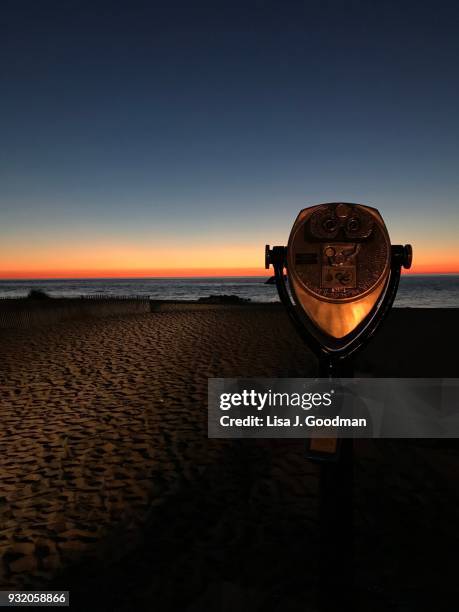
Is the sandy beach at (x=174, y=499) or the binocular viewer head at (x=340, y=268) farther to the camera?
the sandy beach at (x=174, y=499)

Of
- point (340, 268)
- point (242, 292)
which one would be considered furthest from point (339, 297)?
point (242, 292)

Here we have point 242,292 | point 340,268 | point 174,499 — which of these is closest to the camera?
point 340,268

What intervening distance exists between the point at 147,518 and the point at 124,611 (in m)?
1.02

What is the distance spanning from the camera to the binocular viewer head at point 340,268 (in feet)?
6.14

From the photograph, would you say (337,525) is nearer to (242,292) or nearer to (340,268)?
(340,268)

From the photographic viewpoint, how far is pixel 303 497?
3.92 m

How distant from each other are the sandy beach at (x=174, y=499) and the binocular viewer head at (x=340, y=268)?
2024 mm

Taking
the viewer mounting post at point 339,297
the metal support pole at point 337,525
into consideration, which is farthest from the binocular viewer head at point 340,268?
the metal support pole at point 337,525

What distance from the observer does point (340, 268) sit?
75.2 inches

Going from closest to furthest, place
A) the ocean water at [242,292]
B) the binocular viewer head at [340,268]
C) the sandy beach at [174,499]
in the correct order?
the binocular viewer head at [340,268] → the sandy beach at [174,499] → the ocean water at [242,292]

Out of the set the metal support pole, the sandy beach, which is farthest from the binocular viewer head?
the sandy beach

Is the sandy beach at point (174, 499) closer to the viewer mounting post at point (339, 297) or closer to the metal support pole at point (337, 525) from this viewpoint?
the metal support pole at point (337, 525)

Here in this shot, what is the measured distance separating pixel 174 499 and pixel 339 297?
2.93 metres

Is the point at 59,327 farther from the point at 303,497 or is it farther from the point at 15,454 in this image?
the point at 303,497
